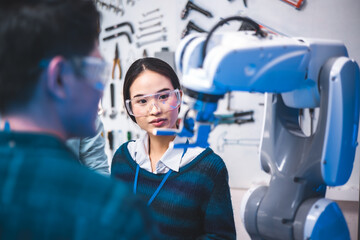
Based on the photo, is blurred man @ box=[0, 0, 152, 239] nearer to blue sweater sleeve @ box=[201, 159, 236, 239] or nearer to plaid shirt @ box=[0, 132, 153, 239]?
plaid shirt @ box=[0, 132, 153, 239]

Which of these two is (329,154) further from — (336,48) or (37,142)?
(37,142)

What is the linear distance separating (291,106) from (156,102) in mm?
600

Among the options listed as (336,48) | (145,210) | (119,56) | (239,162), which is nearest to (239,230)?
(239,162)

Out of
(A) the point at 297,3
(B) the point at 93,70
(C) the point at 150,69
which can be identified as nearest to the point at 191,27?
(A) the point at 297,3

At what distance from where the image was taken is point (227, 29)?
3.09 meters

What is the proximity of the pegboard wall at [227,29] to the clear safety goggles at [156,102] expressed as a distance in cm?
113

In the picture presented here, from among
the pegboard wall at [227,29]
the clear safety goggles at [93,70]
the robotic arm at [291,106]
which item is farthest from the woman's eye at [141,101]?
the pegboard wall at [227,29]

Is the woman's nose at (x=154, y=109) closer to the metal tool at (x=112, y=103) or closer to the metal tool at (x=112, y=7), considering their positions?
the metal tool at (x=112, y=103)

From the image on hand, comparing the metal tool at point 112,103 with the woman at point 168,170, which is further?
the metal tool at point 112,103

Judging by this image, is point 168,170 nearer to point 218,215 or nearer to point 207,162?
point 207,162

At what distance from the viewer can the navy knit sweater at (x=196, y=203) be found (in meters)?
1.38

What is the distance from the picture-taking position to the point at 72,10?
71cm

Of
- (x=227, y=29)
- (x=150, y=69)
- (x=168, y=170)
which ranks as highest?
(x=227, y=29)

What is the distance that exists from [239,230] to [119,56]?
2.04 m
